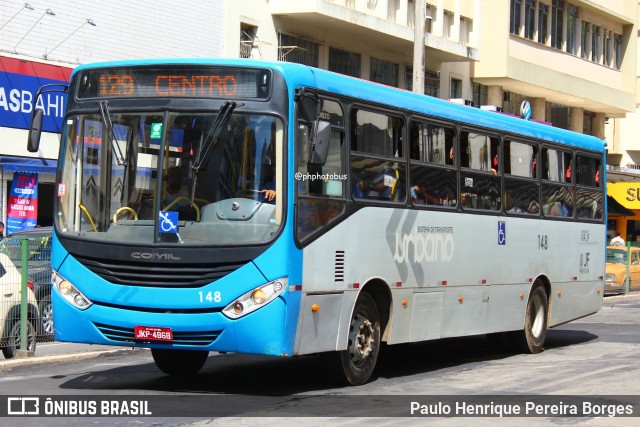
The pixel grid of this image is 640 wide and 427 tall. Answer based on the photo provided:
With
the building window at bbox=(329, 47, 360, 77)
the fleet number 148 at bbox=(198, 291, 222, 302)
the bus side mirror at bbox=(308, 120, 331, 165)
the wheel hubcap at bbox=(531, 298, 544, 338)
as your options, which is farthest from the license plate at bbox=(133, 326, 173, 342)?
the building window at bbox=(329, 47, 360, 77)

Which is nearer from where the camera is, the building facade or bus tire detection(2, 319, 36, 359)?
bus tire detection(2, 319, 36, 359)

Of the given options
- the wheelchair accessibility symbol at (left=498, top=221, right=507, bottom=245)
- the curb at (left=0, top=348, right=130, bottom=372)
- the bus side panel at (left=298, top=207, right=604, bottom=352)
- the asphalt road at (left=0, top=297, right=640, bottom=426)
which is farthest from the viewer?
the wheelchair accessibility symbol at (left=498, top=221, right=507, bottom=245)

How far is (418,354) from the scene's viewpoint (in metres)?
16.9

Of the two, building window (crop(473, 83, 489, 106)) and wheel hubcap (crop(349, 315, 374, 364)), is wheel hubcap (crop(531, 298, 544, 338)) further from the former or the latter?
building window (crop(473, 83, 489, 106))

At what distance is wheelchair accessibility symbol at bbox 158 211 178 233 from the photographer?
11.3m

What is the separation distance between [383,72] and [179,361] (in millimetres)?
25242

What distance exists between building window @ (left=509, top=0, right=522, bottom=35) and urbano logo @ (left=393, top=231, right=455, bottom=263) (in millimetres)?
30043

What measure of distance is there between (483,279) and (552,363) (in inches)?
56.2

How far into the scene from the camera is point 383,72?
37625 millimetres

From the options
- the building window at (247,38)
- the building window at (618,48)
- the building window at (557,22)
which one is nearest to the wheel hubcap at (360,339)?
the building window at (247,38)

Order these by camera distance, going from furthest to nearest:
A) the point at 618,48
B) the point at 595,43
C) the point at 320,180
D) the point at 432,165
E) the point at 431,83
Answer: the point at 618,48 → the point at 595,43 → the point at 431,83 → the point at 432,165 → the point at 320,180

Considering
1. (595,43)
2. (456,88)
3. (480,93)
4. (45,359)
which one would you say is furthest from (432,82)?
(45,359)

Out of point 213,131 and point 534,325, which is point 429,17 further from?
point 213,131

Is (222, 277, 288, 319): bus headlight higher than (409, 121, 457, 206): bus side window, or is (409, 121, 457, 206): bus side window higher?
(409, 121, 457, 206): bus side window
